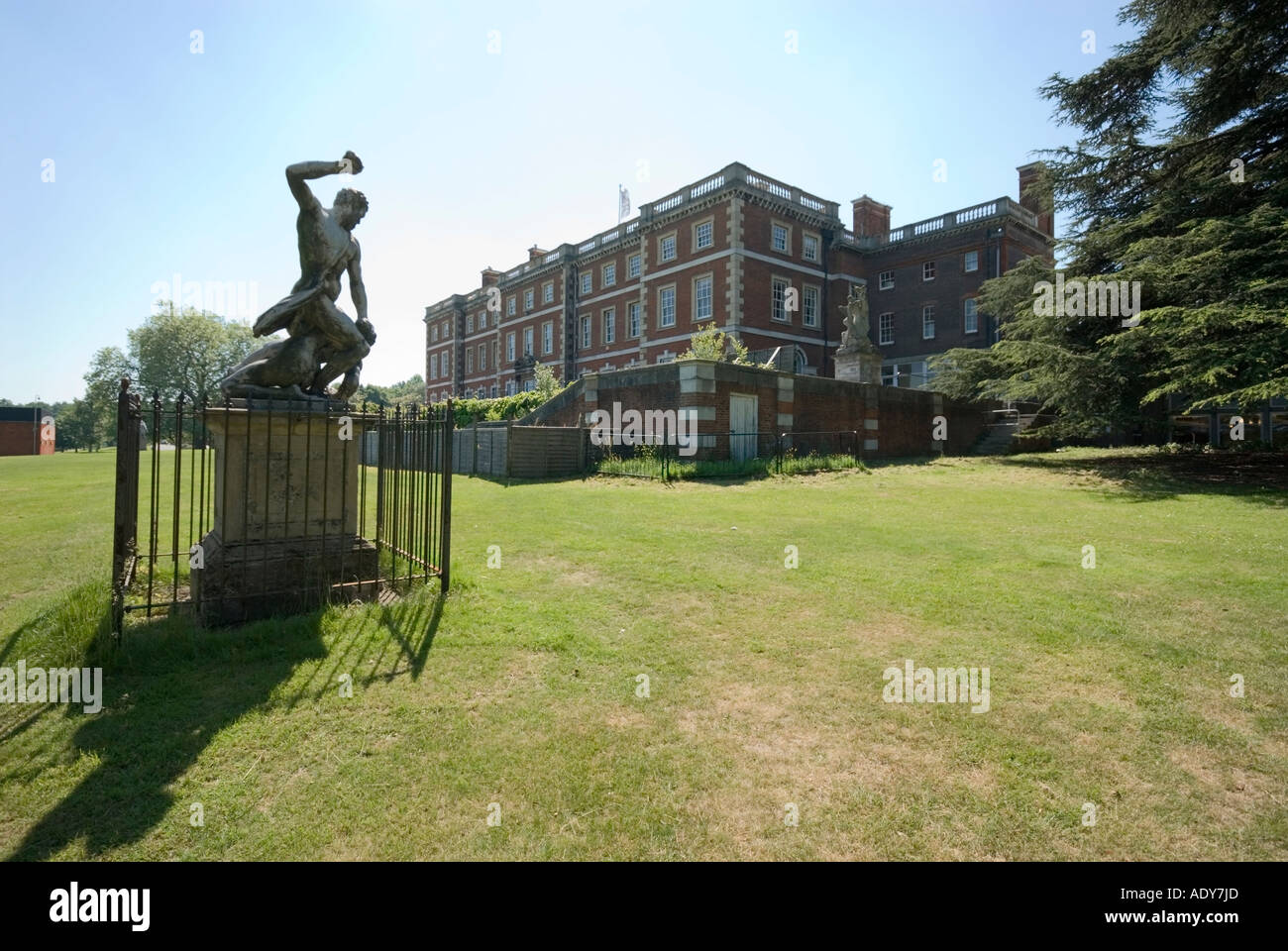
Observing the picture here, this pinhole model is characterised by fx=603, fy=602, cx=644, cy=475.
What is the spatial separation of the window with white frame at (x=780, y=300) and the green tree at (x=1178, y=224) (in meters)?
14.0

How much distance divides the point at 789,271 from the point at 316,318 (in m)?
31.9

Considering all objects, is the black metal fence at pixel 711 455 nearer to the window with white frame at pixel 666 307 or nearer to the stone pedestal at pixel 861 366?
the stone pedestal at pixel 861 366

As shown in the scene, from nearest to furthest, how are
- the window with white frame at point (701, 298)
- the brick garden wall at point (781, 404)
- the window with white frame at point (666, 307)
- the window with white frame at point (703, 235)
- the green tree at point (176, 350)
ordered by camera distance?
the brick garden wall at point (781, 404) → the window with white frame at point (703, 235) → the window with white frame at point (701, 298) → the window with white frame at point (666, 307) → the green tree at point (176, 350)

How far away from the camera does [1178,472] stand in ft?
50.5

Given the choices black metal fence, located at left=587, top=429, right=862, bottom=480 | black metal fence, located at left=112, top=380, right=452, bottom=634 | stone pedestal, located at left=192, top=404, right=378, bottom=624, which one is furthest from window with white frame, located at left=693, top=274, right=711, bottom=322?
stone pedestal, located at left=192, top=404, right=378, bottom=624

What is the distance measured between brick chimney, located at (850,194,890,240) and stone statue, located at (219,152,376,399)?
38.6m

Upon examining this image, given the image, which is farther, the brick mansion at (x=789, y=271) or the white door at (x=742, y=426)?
the brick mansion at (x=789, y=271)

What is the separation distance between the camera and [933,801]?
2734 millimetres

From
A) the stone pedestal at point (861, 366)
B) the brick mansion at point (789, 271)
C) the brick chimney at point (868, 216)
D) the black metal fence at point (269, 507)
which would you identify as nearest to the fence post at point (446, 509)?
the black metal fence at point (269, 507)

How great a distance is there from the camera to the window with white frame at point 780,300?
33.5 m

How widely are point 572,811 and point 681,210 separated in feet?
117

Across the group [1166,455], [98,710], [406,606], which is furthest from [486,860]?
[1166,455]

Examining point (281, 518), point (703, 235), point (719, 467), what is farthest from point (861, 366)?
point (281, 518)

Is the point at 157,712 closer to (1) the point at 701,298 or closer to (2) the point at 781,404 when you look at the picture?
(2) the point at 781,404
